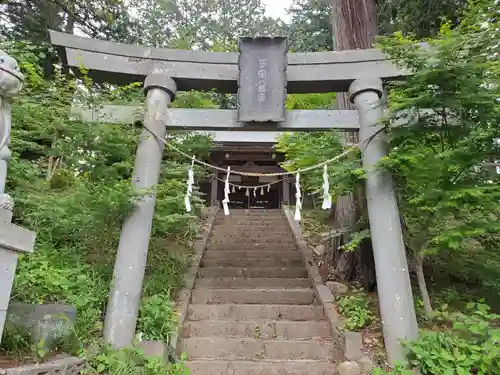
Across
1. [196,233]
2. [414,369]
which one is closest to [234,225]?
[196,233]

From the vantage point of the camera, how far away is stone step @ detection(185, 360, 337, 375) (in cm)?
441

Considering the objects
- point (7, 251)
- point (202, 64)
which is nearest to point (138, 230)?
point (7, 251)

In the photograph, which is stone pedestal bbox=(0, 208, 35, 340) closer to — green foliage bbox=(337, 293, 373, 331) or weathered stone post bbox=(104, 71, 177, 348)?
weathered stone post bbox=(104, 71, 177, 348)

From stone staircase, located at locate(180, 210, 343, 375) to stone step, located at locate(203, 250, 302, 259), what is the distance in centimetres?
2

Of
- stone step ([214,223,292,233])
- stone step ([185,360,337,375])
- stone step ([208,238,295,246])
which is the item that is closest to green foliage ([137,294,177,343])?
stone step ([185,360,337,375])

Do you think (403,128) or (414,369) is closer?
(414,369)

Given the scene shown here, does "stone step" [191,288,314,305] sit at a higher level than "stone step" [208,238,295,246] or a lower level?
lower

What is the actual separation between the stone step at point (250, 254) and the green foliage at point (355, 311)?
226 cm

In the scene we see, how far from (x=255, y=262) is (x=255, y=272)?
44 cm

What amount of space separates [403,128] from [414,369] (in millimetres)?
2651

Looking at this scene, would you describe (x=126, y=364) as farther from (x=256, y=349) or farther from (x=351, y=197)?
(x=351, y=197)

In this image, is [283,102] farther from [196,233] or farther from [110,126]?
[196,233]

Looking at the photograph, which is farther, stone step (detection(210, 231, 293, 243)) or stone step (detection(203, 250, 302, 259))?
stone step (detection(210, 231, 293, 243))

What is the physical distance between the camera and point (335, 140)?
5.69 metres
